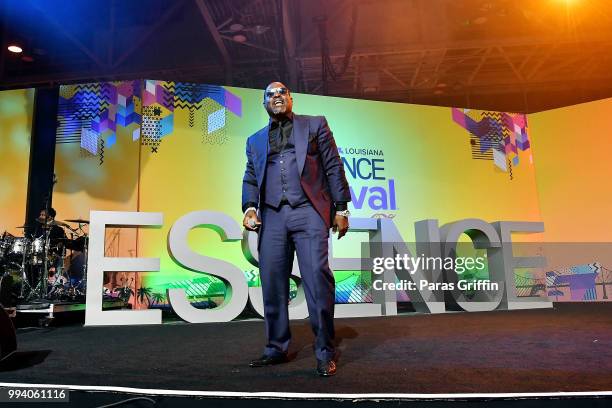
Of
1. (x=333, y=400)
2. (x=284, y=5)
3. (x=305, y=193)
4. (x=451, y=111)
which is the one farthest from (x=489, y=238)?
(x=284, y=5)

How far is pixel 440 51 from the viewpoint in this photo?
9.21m

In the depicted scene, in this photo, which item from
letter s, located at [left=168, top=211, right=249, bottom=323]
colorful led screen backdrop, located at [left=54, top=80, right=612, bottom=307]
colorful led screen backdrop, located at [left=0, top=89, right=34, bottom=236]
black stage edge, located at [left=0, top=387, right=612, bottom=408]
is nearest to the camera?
black stage edge, located at [left=0, top=387, right=612, bottom=408]

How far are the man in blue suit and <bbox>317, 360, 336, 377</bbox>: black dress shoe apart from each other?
15 centimetres

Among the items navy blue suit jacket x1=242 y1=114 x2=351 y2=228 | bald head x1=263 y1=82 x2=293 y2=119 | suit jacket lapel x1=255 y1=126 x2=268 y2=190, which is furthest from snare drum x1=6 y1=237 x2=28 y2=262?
bald head x1=263 y1=82 x2=293 y2=119

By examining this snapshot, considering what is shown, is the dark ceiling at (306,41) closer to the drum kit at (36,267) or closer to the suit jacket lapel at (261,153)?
the drum kit at (36,267)

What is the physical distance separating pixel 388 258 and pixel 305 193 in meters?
3.21

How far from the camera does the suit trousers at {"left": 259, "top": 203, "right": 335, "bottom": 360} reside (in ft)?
6.93

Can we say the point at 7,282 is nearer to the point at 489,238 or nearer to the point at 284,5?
the point at 489,238

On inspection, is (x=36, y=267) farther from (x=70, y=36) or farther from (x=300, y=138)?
(x=70, y=36)

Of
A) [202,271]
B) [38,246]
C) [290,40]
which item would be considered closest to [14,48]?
[290,40]

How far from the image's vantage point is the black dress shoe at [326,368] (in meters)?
1.86

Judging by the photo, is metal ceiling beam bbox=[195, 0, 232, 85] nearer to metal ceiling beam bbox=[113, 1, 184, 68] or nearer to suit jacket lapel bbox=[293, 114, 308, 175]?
metal ceiling beam bbox=[113, 1, 184, 68]

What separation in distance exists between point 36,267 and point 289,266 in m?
4.70

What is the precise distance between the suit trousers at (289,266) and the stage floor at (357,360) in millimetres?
196
